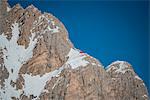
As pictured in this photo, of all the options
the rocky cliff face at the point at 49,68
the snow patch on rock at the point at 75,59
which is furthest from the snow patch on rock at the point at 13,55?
the snow patch on rock at the point at 75,59

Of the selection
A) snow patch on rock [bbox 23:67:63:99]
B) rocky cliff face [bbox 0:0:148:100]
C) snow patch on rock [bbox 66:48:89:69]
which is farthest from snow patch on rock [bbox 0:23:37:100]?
snow patch on rock [bbox 66:48:89:69]

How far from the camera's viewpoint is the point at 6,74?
156500mm

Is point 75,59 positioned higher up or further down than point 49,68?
higher up

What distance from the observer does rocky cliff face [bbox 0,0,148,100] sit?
12125 cm

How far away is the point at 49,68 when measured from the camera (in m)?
145

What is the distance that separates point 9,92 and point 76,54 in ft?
129

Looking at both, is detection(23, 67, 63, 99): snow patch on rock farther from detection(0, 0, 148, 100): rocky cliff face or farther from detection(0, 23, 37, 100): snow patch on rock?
detection(0, 23, 37, 100): snow patch on rock

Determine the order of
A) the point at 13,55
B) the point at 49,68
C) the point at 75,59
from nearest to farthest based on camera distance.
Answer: the point at 75,59 < the point at 49,68 < the point at 13,55

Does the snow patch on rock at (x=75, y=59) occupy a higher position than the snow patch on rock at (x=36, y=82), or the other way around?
the snow patch on rock at (x=75, y=59)

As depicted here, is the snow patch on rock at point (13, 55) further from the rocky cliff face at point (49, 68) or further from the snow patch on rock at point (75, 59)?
the snow patch on rock at point (75, 59)

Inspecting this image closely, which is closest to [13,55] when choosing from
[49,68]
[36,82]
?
[36,82]

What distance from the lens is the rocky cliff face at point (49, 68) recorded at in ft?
398

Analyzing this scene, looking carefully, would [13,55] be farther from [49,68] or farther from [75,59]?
[75,59]

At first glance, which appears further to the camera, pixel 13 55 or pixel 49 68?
pixel 13 55
